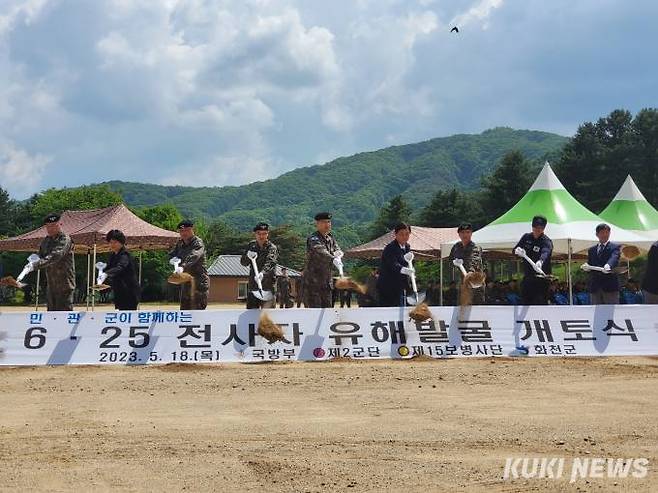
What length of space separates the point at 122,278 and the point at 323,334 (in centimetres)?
305

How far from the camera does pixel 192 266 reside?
11.0 metres

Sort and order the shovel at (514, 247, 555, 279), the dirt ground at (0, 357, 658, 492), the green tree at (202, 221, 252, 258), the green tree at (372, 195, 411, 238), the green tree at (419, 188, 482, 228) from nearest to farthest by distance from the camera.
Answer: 1. the dirt ground at (0, 357, 658, 492)
2. the shovel at (514, 247, 555, 279)
3. the green tree at (419, 188, 482, 228)
4. the green tree at (372, 195, 411, 238)
5. the green tree at (202, 221, 252, 258)

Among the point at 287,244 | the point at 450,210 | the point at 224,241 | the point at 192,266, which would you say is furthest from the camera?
the point at 224,241

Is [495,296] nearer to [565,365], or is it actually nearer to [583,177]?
[565,365]

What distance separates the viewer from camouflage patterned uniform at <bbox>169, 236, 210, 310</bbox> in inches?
432

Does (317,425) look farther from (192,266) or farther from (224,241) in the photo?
(224,241)

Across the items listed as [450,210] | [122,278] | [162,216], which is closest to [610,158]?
[450,210]

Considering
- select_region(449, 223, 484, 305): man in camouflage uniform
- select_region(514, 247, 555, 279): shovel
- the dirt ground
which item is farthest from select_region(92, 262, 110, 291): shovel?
select_region(514, 247, 555, 279): shovel

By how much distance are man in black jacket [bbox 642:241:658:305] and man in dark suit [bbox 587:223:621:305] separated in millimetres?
488

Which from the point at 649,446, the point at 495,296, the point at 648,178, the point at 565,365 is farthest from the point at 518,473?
the point at 648,178

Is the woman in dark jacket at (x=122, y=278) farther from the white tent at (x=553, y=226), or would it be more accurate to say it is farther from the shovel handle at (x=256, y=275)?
the white tent at (x=553, y=226)

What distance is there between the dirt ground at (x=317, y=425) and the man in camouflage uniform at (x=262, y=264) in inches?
58.7

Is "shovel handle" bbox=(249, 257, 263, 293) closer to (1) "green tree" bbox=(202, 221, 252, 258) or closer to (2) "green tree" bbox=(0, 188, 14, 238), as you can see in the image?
(2) "green tree" bbox=(0, 188, 14, 238)

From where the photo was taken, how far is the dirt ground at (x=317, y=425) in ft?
15.0
